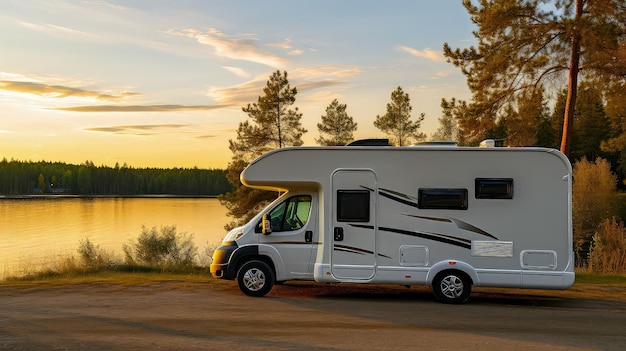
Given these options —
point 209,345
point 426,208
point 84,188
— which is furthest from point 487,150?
point 84,188

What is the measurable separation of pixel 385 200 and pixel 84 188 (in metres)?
150

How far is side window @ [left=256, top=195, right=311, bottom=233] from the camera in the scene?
1145 cm

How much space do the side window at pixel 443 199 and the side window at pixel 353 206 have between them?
0.98 m

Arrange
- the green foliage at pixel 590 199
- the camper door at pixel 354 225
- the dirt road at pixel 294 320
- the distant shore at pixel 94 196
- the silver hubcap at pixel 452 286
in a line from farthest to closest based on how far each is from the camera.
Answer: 1. the distant shore at pixel 94 196
2. the green foliage at pixel 590 199
3. the camper door at pixel 354 225
4. the silver hubcap at pixel 452 286
5. the dirt road at pixel 294 320

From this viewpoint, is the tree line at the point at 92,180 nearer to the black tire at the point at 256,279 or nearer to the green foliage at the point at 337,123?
the green foliage at the point at 337,123

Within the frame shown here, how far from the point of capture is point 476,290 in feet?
41.5

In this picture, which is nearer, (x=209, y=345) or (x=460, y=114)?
(x=209, y=345)

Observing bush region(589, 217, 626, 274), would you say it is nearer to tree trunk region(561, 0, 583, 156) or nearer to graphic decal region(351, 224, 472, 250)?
tree trunk region(561, 0, 583, 156)

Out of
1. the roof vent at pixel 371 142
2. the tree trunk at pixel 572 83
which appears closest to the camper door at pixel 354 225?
the roof vent at pixel 371 142

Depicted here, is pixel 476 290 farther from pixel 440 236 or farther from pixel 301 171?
pixel 301 171

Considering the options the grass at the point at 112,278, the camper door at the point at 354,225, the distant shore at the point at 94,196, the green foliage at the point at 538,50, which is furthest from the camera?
the distant shore at the point at 94,196

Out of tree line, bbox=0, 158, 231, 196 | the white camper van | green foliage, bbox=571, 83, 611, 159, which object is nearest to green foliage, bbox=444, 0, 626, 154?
the white camper van

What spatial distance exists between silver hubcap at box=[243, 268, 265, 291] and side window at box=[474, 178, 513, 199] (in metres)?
4.33

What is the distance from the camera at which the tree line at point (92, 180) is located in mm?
141375
